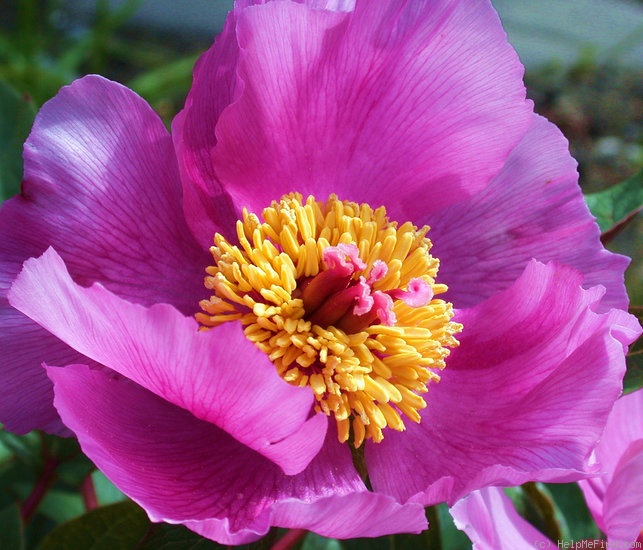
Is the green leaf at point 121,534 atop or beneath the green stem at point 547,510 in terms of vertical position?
beneath

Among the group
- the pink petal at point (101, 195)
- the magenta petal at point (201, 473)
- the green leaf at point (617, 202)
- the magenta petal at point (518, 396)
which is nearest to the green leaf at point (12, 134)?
the pink petal at point (101, 195)

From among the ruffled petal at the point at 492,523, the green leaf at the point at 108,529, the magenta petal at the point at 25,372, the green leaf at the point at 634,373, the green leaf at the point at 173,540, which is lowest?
the green leaf at the point at 108,529

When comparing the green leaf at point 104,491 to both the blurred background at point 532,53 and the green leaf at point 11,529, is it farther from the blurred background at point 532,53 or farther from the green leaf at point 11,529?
the blurred background at point 532,53

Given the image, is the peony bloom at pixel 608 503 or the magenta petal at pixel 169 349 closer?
the magenta petal at pixel 169 349

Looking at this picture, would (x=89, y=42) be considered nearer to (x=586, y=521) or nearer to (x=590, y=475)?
(x=586, y=521)

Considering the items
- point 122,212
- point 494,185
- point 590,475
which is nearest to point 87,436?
point 122,212

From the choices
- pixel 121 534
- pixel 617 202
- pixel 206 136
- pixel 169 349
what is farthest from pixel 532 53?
pixel 169 349

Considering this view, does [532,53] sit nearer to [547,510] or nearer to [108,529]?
[547,510]
